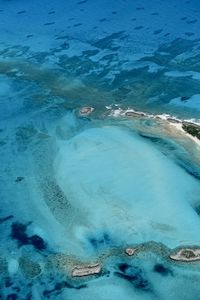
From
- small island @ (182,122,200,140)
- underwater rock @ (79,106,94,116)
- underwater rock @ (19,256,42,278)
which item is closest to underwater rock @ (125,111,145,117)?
underwater rock @ (79,106,94,116)

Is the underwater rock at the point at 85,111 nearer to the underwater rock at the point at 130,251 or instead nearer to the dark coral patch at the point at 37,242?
the dark coral patch at the point at 37,242

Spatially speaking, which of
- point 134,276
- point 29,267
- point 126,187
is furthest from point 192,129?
point 29,267

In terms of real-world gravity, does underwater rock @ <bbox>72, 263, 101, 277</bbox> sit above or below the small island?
below

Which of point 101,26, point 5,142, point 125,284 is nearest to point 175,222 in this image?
point 125,284

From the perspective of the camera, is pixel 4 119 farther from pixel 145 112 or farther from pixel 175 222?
pixel 175 222

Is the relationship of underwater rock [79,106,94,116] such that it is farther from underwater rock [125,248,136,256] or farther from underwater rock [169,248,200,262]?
underwater rock [169,248,200,262]

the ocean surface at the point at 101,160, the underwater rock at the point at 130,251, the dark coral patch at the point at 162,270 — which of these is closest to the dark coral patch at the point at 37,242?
the ocean surface at the point at 101,160
